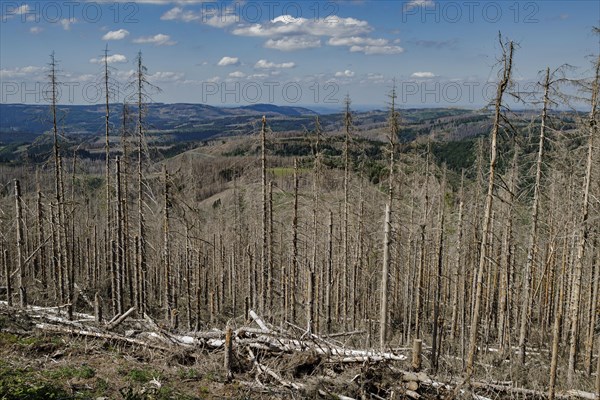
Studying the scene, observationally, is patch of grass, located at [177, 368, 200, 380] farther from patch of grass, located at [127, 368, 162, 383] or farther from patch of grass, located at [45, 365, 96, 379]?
patch of grass, located at [45, 365, 96, 379]

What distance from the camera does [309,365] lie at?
9.95 m

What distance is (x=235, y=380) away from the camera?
955 centimetres

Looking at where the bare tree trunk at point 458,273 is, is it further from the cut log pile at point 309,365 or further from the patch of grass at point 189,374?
the patch of grass at point 189,374

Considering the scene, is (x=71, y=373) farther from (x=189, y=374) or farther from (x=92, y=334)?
(x=92, y=334)

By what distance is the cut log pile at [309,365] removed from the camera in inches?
358

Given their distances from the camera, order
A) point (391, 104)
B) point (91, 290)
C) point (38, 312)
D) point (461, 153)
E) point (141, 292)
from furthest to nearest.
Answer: point (461, 153) < point (91, 290) < point (141, 292) < point (391, 104) < point (38, 312)

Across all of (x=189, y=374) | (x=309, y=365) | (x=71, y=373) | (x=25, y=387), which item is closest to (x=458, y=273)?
(x=309, y=365)

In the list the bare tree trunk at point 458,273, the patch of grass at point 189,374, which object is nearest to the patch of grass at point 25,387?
the patch of grass at point 189,374

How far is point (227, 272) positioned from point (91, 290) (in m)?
16.8

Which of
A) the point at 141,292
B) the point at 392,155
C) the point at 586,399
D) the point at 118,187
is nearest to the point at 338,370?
the point at 586,399

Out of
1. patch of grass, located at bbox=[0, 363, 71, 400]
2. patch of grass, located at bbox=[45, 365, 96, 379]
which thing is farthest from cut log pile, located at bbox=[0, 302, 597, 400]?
patch of grass, located at bbox=[0, 363, 71, 400]

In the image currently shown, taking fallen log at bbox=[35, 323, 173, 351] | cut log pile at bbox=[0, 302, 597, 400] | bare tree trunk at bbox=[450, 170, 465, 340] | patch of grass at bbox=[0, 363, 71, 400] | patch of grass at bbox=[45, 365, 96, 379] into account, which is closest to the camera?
patch of grass at bbox=[0, 363, 71, 400]

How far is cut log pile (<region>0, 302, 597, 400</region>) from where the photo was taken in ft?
29.8

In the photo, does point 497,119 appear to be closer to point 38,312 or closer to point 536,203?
point 536,203
